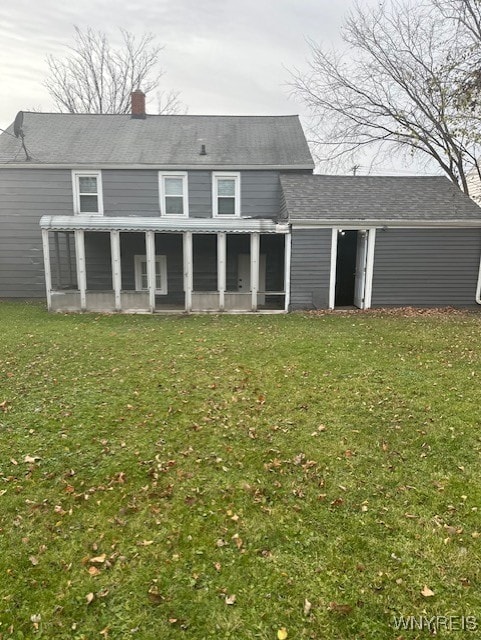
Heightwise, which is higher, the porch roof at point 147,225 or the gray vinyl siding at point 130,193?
the gray vinyl siding at point 130,193

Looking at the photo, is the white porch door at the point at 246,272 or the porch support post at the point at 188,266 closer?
the porch support post at the point at 188,266

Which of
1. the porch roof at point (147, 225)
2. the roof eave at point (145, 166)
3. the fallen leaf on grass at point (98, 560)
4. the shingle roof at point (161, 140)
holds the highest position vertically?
the shingle roof at point (161, 140)

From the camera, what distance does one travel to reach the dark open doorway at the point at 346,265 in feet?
49.4

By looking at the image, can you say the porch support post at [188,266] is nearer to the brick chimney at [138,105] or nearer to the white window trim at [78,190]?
the white window trim at [78,190]

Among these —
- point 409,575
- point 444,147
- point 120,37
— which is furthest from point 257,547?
point 120,37

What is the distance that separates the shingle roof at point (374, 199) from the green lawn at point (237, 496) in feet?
21.7

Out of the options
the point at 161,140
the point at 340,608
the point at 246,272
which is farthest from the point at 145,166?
the point at 340,608

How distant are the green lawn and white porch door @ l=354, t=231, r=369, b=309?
5.92 meters

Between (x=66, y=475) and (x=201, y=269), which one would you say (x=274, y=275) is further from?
(x=66, y=475)

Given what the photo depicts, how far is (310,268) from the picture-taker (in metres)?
12.8

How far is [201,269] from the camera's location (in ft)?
50.0

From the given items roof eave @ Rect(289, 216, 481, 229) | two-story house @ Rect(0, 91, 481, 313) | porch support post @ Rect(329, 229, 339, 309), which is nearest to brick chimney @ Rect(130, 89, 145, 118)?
two-story house @ Rect(0, 91, 481, 313)

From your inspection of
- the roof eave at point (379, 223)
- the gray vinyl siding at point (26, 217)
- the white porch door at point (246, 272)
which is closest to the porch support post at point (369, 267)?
the roof eave at point (379, 223)

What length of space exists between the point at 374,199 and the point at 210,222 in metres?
5.54
